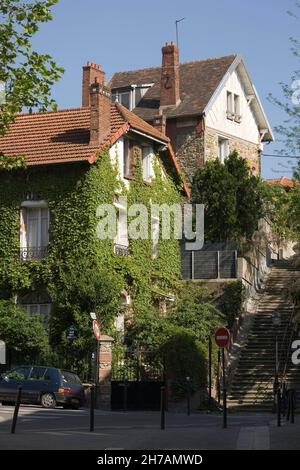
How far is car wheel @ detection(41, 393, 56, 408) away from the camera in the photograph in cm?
3006

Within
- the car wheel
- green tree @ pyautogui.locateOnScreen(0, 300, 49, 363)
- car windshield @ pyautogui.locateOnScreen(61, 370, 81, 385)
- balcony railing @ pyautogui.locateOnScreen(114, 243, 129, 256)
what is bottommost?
the car wheel

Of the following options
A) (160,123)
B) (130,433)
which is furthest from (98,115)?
(130,433)

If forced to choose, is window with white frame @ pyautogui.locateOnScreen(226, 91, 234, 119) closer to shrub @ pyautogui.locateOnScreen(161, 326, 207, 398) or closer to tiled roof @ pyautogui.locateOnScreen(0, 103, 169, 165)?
tiled roof @ pyautogui.locateOnScreen(0, 103, 169, 165)

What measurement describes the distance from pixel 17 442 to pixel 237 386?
18.2 metres

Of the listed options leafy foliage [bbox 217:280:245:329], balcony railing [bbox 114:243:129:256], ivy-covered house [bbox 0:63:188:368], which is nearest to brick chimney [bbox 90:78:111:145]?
ivy-covered house [bbox 0:63:188:368]

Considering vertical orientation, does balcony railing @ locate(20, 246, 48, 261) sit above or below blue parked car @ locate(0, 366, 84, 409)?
above

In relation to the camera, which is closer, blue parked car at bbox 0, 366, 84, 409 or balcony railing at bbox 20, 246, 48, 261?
blue parked car at bbox 0, 366, 84, 409

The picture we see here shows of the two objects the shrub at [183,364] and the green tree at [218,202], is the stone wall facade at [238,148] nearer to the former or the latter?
the green tree at [218,202]

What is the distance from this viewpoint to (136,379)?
1297 inches

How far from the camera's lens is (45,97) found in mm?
25547

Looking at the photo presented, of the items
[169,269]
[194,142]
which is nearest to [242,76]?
[194,142]

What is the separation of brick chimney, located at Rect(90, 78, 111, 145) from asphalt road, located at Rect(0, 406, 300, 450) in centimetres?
1201

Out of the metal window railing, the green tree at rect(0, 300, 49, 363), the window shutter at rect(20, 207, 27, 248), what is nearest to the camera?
the green tree at rect(0, 300, 49, 363)

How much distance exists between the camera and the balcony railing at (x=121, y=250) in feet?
124
